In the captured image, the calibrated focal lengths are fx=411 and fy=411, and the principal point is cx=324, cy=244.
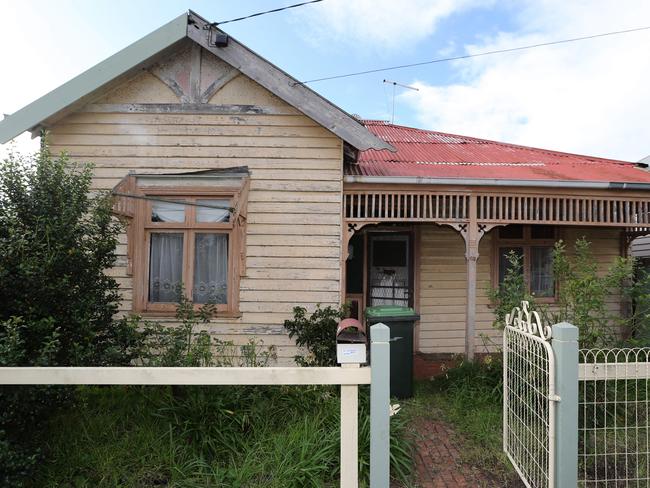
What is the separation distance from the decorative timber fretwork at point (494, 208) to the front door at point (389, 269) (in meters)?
1.40

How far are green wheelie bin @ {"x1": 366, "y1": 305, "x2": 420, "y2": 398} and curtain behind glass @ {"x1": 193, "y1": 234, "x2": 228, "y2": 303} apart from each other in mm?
2151

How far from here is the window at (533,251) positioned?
8055 millimetres

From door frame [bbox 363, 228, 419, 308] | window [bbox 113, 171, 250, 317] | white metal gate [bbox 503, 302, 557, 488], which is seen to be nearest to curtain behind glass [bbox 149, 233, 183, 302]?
window [bbox 113, 171, 250, 317]

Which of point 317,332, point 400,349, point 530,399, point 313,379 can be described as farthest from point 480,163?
point 313,379

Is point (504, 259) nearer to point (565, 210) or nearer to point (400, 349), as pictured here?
point (565, 210)

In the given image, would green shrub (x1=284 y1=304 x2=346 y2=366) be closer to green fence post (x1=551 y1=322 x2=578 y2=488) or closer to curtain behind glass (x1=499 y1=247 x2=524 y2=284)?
green fence post (x1=551 y1=322 x2=578 y2=488)

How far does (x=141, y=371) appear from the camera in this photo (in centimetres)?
246

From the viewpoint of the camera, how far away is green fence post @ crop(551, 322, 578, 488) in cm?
268

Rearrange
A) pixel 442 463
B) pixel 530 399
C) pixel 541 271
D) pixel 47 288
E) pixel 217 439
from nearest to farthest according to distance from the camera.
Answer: pixel 530 399
pixel 47 288
pixel 217 439
pixel 442 463
pixel 541 271

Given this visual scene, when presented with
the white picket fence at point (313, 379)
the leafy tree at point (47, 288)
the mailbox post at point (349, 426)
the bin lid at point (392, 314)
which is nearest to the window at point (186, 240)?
the leafy tree at point (47, 288)

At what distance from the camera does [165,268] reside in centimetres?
582

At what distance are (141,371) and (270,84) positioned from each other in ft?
14.0

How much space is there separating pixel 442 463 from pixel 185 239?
4197 mm

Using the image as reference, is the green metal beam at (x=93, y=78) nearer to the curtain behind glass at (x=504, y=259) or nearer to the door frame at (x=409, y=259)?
the door frame at (x=409, y=259)
